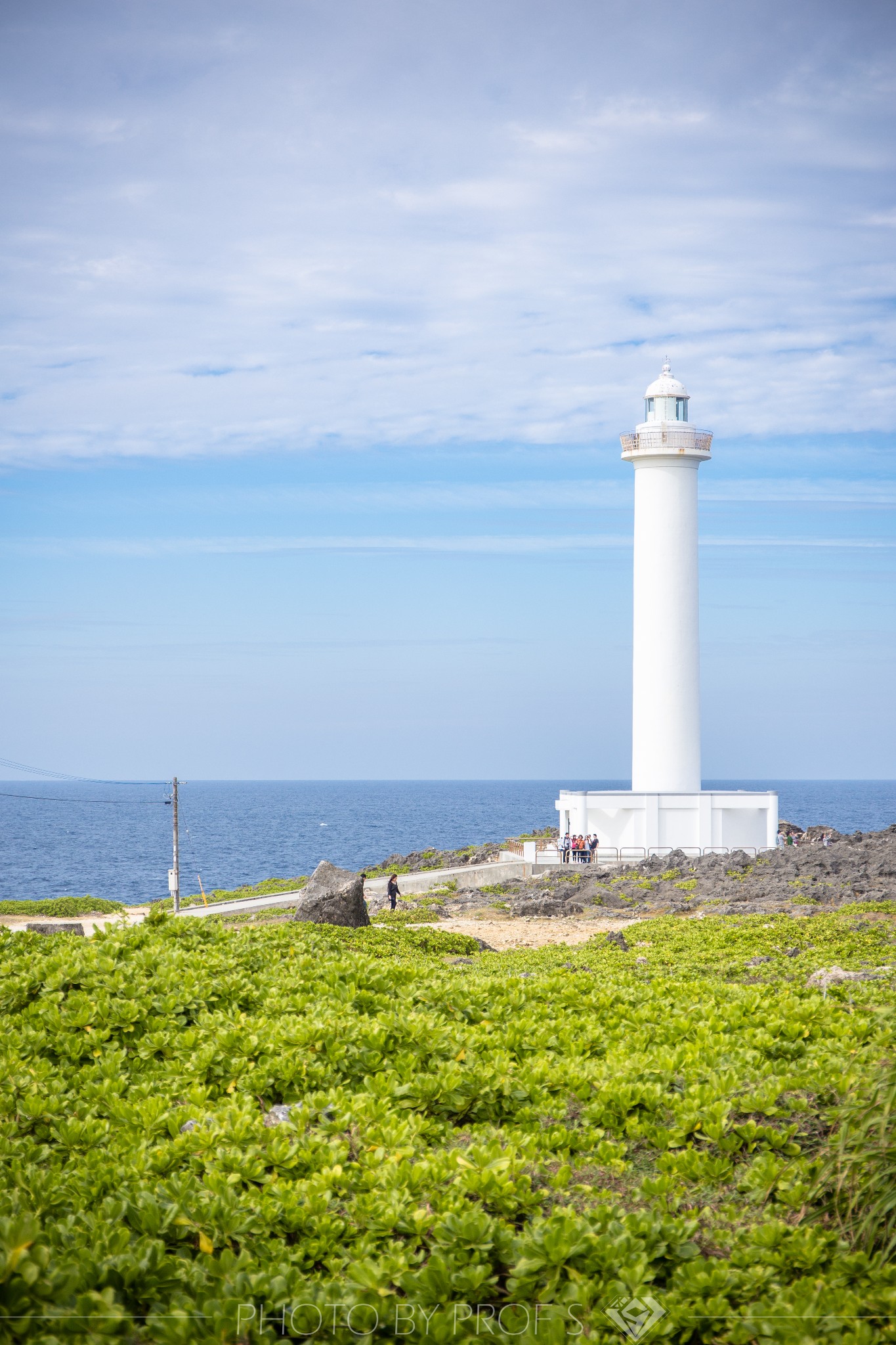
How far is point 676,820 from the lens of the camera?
37.6 m

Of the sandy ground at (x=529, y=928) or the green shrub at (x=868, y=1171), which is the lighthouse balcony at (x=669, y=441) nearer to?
the sandy ground at (x=529, y=928)

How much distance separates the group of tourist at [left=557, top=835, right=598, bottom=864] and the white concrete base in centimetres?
61

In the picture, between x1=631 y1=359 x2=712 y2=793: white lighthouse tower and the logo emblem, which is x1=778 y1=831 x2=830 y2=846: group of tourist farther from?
the logo emblem

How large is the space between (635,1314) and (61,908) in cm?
3027

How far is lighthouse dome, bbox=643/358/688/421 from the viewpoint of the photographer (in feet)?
126

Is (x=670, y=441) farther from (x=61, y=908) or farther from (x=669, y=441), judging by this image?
(x=61, y=908)

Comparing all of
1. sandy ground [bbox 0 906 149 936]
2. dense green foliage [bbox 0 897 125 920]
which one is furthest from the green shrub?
dense green foliage [bbox 0 897 125 920]

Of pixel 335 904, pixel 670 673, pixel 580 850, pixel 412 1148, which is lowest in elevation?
pixel 580 850

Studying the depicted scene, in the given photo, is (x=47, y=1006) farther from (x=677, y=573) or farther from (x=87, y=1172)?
(x=677, y=573)

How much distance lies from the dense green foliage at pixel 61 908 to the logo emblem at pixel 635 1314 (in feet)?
94.7

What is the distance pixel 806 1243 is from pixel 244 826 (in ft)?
407


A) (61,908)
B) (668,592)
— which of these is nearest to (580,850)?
(668,592)

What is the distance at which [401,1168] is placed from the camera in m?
4.95

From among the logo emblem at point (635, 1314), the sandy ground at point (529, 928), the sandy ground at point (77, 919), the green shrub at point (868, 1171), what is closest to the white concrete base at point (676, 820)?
the sandy ground at point (529, 928)
